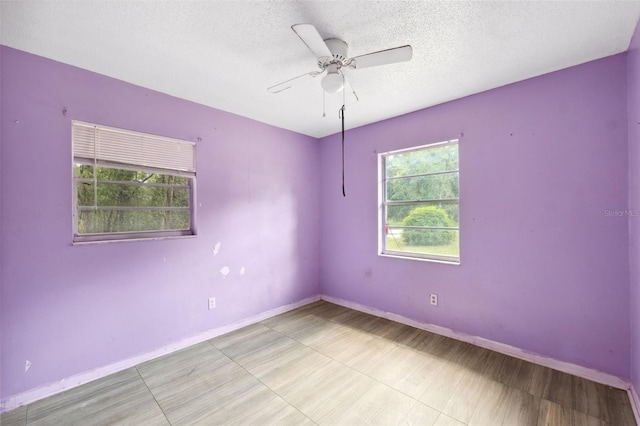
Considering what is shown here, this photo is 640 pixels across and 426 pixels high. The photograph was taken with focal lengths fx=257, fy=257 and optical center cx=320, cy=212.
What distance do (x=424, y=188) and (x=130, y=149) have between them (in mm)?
3083

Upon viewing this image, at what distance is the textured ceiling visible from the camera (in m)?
1.52

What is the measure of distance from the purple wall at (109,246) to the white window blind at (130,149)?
0.07 metres

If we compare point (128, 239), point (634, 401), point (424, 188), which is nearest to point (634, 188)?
point (634, 401)

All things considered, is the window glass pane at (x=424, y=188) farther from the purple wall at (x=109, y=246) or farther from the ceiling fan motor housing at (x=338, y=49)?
the ceiling fan motor housing at (x=338, y=49)

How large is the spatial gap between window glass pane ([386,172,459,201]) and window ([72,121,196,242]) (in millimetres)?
2409

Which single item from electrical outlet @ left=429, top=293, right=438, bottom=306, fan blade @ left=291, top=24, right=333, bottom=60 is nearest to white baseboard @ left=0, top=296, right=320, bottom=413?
electrical outlet @ left=429, top=293, right=438, bottom=306

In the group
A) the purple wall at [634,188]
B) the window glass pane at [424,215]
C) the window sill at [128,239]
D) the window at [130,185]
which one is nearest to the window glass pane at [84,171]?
the window at [130,185]

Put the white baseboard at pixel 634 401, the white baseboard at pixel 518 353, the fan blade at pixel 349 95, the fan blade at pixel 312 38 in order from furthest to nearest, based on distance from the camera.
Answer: the fan blade at pixel 349 95 → the white baseboard at pixel 518 353 → the white baseboard at pixel 634 401 → the fan blade at pixel 312 38

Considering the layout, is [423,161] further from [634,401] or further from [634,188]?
[634,401]

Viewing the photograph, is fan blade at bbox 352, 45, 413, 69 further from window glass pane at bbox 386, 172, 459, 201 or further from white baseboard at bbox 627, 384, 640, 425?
white baseboard at bbox 627, 384, 640, 425

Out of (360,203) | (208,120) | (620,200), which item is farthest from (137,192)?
(620,200)

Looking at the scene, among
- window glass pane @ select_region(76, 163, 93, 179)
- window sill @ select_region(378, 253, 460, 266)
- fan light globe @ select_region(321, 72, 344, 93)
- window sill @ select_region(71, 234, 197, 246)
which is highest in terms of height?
fan light globe @ select_region(321, 72, 344, 93)

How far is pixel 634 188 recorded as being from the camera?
1.82 metres

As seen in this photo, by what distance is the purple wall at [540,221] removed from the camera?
2.00 m
